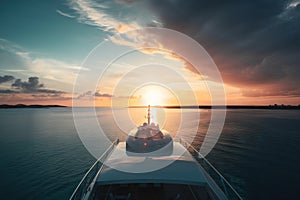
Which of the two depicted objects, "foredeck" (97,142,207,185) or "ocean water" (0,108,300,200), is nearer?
"foredeck" (97,142,207,185)

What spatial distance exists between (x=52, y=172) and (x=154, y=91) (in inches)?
647

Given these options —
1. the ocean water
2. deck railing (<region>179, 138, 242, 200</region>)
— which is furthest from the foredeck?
the ocean water

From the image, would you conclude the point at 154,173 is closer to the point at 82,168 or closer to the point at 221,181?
the point at 221,181

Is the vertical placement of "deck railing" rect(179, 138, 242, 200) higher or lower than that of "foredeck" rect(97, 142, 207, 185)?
lower

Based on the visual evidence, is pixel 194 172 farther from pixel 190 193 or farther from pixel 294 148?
pixel 294 148

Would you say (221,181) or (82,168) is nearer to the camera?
(221,181)

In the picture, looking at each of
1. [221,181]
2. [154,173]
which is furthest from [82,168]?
[221,181]

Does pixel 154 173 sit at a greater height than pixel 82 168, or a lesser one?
greater

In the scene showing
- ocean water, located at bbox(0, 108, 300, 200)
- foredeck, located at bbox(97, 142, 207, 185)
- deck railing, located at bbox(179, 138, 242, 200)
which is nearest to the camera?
foredeck, located at bbox(97, 142, 207, 185)

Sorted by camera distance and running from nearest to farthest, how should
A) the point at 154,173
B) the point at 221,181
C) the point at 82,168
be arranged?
the point at 154,173 < the point at 221,181 < the point at 82,168

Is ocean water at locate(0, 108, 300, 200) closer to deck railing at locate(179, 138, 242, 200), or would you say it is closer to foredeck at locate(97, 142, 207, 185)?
deck railing at locate(179, 138, 242, 200)

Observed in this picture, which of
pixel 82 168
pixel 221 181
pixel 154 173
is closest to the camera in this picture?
pixel 154 173

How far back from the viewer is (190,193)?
6398mm

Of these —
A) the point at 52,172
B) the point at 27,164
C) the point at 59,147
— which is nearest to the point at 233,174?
the point at 52,172
